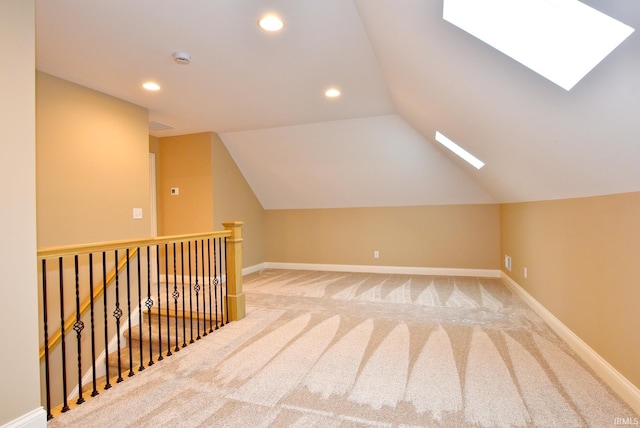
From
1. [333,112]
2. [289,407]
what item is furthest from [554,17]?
[333,112]

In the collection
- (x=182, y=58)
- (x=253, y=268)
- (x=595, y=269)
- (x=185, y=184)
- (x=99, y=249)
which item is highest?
(x=182, y=58)

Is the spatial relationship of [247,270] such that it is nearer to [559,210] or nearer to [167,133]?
[167,133]

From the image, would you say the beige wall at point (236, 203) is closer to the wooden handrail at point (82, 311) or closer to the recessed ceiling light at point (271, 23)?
the wooden handrail at point (82, 311)

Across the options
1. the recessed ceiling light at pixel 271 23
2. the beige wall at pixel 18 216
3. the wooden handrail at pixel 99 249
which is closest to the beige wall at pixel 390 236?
the wooden handrail at pixel 99 249

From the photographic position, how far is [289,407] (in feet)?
5.95

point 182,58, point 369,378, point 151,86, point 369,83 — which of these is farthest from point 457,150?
point 151,86

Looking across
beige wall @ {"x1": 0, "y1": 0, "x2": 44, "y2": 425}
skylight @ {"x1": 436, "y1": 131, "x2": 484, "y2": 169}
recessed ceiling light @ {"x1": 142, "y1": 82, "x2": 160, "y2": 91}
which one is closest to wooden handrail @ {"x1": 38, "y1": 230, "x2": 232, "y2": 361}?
beige wall @ {"x1": 0, "y1": 0, "x2": 44, "y2": 425}

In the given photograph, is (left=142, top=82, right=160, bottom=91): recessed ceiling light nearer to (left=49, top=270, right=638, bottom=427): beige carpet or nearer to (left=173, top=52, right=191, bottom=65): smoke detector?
(left=173, top=52, right=191, bottom=65): smoke detector

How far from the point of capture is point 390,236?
5734 mm

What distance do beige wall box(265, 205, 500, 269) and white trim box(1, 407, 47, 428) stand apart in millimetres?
4756

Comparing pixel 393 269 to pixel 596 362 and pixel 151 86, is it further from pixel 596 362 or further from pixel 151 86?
pixel 151 86

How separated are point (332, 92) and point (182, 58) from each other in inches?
60.4

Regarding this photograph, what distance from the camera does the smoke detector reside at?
261 cm

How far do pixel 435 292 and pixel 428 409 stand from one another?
8.89 ft
